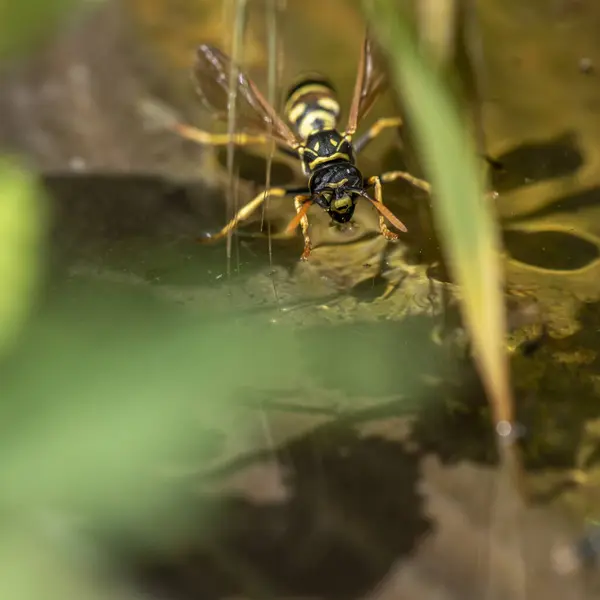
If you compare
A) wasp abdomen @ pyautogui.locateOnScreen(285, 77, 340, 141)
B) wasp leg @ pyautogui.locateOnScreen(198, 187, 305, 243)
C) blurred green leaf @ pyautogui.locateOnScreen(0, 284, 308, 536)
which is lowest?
blurred green leaf @ pyautogui.locateOnScreen(0, 284, 308, 536)

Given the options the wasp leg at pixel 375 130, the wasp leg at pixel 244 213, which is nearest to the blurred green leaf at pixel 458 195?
the wasp leg at pixel 244 213

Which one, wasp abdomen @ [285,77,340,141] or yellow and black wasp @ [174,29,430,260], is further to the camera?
wasp abdomen @ [285,77,340,141]

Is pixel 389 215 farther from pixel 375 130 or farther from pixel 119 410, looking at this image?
pixel 119 410

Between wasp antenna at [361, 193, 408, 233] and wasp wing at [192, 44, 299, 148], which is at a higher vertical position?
wasp wing at [192, 44, 299, 148]

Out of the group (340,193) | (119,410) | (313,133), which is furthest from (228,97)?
(119,410)

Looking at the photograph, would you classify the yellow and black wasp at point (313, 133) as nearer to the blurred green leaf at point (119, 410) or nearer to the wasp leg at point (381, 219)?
the wasp leg at point (381, 219)

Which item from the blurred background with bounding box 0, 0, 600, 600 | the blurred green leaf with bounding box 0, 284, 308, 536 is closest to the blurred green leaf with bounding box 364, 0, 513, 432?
the blurred background with bounding box 0, 0, 600, 600

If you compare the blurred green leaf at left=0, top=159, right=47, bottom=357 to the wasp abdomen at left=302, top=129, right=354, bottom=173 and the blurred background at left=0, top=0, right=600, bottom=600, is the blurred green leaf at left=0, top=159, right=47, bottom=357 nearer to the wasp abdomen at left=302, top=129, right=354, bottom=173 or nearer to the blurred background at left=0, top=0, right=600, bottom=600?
the blurred background at left=0, top=0, right=600, bottom=600
